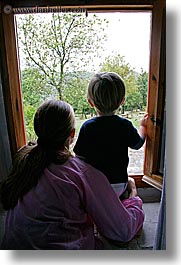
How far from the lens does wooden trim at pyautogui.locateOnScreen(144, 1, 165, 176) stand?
1032mm

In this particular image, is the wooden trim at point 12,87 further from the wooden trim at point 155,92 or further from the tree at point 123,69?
the wooden trim at point 155,92

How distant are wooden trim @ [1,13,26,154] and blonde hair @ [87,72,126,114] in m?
0.24

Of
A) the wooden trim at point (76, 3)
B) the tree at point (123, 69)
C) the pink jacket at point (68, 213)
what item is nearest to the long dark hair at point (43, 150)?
the pink jacket at point (68, 213)

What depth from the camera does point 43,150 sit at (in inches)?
42.3

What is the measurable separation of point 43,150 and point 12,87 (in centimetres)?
23

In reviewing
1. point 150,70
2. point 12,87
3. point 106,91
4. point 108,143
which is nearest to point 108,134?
point 108,143

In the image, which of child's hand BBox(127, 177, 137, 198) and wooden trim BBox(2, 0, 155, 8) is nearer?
wooden trim BBox(2, 0, 155, 8)

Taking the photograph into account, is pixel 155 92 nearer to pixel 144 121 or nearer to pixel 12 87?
pixel 144 121

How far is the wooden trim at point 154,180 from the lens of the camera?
1119 mm

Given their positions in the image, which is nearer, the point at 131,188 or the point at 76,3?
the point at 76,3

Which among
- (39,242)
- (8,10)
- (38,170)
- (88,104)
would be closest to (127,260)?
(39,242)

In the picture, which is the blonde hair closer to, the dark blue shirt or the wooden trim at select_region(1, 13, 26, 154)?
the dark blue shirt

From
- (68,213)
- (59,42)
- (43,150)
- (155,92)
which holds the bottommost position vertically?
(68,213)

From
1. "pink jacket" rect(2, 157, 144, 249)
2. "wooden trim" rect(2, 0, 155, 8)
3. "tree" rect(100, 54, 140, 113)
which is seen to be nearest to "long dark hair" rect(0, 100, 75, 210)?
"pink jacket" rect(2, 157, 144, 249)
